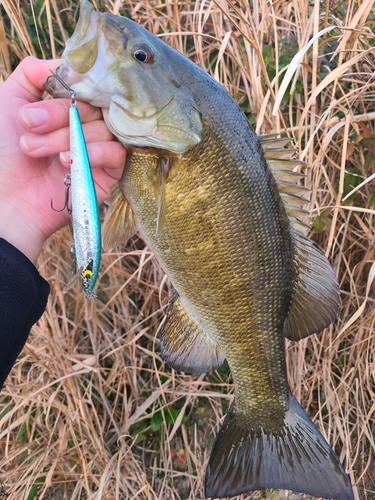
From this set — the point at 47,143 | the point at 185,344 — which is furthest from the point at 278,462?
the point at 47,143

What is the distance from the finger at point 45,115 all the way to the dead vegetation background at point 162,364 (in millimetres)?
956

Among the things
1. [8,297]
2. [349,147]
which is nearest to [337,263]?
[349,147]

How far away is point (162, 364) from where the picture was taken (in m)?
2.32

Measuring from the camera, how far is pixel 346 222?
79.8 inches

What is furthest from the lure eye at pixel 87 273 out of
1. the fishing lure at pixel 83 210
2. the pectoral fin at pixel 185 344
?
the pectoral fin at pixel 185 344

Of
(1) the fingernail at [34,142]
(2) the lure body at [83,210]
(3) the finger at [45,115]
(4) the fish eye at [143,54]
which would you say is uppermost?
(4) the fish eye at [143,54]

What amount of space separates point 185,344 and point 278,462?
475 millimetres

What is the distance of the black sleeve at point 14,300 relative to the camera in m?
1.10

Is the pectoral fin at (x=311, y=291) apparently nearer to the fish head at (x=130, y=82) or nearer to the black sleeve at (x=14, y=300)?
the fish head at (x=130, y=82)

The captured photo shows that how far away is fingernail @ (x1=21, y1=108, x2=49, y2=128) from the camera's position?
1046 millimetres

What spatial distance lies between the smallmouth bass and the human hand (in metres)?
0.05

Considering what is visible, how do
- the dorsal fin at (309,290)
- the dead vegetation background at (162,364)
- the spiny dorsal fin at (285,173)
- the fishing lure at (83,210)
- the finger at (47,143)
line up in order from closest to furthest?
the fishing lure at (83,210) < the finger at (47,143) < the spiny dorsal fin at (285,173) < the dorsal fin at (309,290) < the dead vegetation background at (162,364)

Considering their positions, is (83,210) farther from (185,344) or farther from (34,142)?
(185,344)

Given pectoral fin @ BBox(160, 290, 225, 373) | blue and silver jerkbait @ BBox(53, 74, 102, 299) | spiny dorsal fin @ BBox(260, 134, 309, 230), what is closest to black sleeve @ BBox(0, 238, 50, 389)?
blue and silver jerkbait @ BBox(53, 74, 102, 299)
